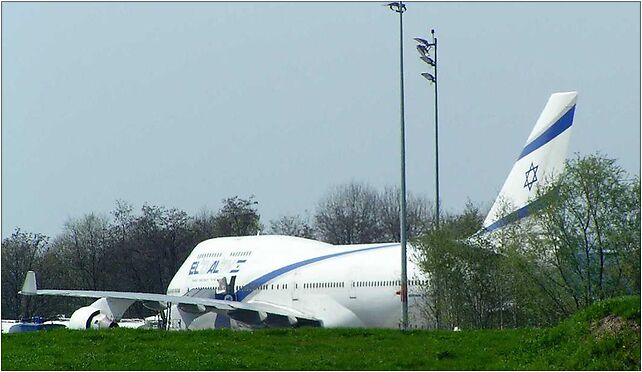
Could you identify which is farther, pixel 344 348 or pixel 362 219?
pixel 362 219

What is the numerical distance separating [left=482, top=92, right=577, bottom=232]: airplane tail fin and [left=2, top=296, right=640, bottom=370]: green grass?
12.6m

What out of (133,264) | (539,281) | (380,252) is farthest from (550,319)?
(133,264)

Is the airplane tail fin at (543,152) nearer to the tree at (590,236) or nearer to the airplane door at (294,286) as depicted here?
the tree at (590,236)

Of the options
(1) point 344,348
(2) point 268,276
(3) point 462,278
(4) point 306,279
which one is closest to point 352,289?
(4) point 306,279

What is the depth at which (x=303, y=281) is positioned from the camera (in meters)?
44.1

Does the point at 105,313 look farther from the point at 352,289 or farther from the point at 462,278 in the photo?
the point at 462,278

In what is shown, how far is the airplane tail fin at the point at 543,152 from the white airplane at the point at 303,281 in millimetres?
31

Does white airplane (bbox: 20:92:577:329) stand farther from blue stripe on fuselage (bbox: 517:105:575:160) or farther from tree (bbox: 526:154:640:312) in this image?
tree (bbox: 526:154:640:312)

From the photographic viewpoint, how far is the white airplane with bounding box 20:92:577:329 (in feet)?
124

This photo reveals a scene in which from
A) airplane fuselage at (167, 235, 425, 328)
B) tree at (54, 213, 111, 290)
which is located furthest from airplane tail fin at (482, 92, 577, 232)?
tree at (54, 213, 111, 290)

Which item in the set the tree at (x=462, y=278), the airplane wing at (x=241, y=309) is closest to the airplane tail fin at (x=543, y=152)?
the tree at (x=462, y=278)

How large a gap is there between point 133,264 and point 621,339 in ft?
197

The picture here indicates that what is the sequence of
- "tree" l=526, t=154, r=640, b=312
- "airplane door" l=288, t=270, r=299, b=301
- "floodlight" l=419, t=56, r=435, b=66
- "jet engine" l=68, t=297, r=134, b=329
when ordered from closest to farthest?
"tree" l=526, t=154, r=640, b=312
"floodlight" l=419, t=56, r=435, b=66
"jet engine" l=68, t=297, r=134, b=329
"airplane door" l=288, t=270, r=299, b=301

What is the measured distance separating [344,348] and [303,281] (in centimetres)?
2100
